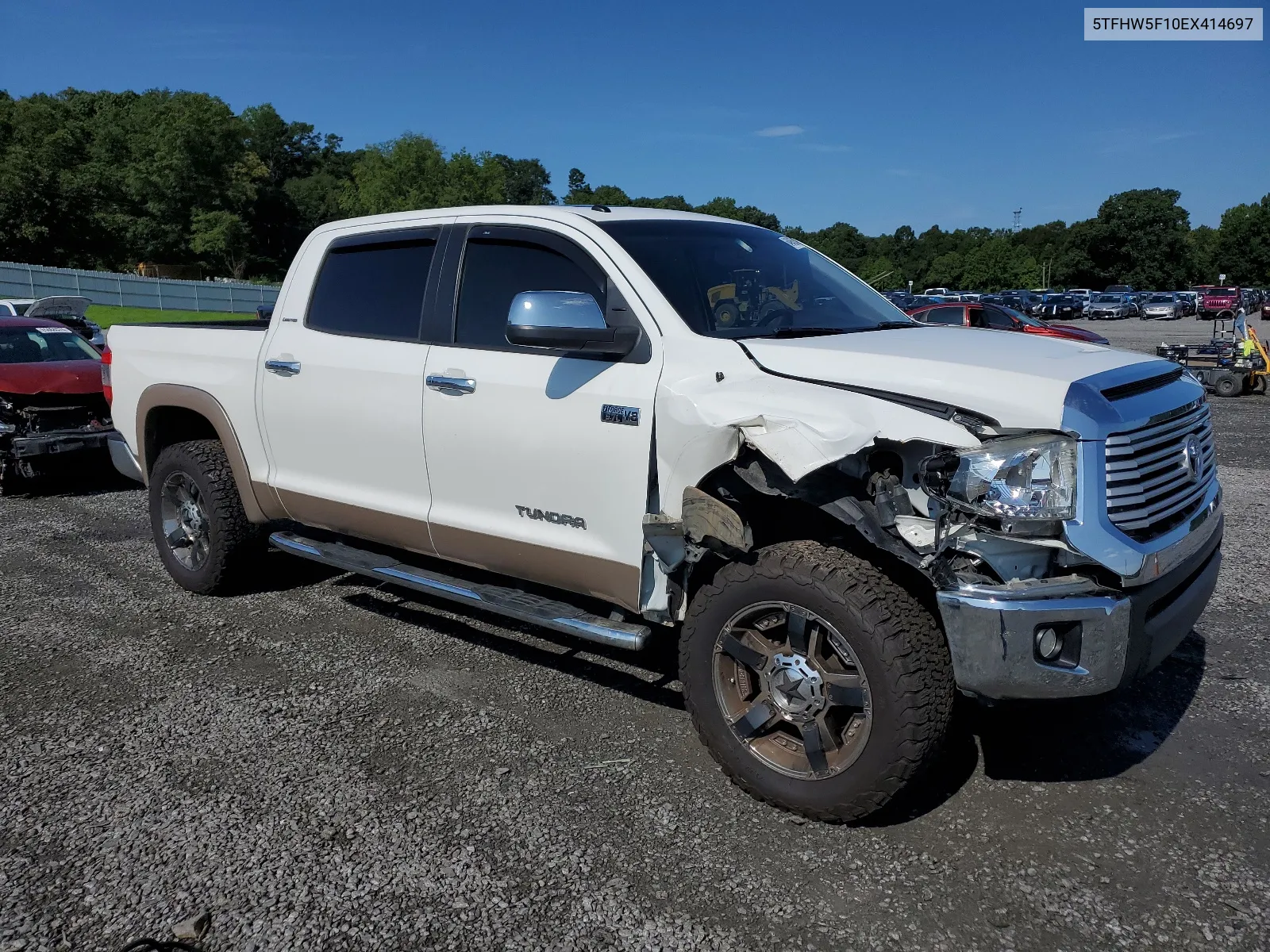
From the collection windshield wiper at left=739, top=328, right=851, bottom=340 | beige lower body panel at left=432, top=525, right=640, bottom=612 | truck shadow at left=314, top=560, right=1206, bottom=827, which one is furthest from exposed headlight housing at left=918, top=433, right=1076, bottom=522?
beige lower body panel at left=432, top=525, right=640, bottom=612

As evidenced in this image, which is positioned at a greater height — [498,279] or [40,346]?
[498,279]

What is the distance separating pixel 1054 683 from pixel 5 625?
5.28 meters

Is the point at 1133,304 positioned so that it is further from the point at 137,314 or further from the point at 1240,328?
the point at 137,314

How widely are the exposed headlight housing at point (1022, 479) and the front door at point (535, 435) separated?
1.15m

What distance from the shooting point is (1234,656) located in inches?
180

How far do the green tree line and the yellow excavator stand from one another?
5604 centimetres

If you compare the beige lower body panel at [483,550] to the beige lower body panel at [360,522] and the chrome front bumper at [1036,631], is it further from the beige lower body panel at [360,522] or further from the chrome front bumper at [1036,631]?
the chrome front bumper at [1036,631]

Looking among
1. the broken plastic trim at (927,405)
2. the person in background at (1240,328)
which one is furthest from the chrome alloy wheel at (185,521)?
the person in background at (1240,328)

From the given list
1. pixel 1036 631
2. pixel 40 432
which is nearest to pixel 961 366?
pixel 1036 631

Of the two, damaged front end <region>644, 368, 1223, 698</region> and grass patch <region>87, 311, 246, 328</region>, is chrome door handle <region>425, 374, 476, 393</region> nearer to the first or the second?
damaged front end <region>644, 368, 1223, 698</region>

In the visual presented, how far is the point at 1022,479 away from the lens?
9.16 feet

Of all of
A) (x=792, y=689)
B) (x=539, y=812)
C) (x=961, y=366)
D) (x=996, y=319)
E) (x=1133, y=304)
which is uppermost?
(x=1133, y=304)

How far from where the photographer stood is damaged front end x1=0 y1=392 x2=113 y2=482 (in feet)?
27.9

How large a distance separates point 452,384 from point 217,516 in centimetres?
207
